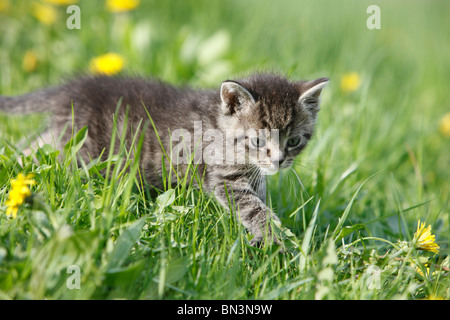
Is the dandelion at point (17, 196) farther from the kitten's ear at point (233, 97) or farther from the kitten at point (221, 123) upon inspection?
the kitten's ear at point (233, 97)

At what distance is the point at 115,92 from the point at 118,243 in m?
1.44

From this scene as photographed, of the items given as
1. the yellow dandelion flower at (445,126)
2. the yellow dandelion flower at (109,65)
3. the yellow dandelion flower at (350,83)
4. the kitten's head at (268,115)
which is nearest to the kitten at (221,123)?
the kitten's head at (268,115)

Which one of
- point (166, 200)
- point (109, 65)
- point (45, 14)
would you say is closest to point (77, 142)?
point (166, 200)

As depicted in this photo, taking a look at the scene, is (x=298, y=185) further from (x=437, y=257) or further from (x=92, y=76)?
(x=92, y=76)

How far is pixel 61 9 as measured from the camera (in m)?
4.75

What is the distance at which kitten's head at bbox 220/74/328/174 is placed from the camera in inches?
101

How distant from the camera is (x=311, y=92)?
261 cm

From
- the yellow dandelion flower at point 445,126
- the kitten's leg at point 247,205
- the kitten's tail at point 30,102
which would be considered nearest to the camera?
the kitten's leg at point 247,205

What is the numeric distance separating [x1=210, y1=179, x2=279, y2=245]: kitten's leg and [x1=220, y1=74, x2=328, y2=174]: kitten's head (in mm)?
166

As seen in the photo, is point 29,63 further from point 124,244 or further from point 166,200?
point 124,244

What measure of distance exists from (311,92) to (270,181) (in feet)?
2.52

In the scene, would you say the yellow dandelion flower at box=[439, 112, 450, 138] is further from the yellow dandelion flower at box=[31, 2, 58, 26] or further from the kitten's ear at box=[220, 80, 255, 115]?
the yellow dandelion flower at box=[31, 2, 58, 26]

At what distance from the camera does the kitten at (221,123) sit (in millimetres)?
2580

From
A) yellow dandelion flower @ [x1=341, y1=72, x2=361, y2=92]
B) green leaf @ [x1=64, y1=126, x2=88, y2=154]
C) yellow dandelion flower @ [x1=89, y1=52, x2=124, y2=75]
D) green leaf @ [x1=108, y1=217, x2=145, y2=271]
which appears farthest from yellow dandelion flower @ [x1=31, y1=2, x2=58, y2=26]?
green leaf @ [x1=108, y1=217, x2=145, y2=271]
